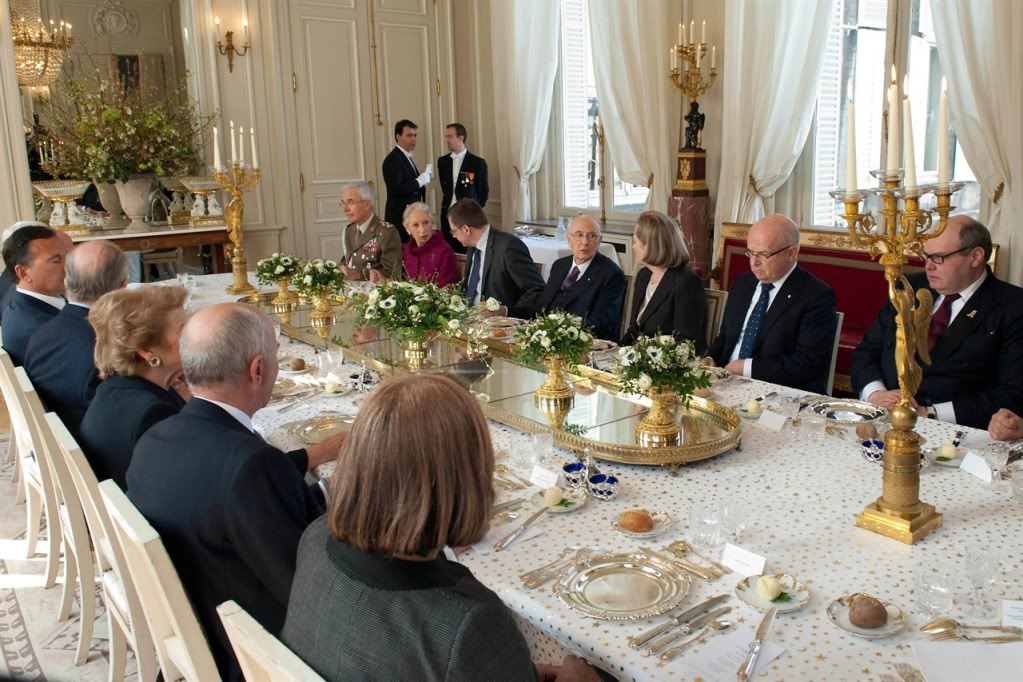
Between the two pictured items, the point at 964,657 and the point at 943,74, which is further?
the point at 943,74

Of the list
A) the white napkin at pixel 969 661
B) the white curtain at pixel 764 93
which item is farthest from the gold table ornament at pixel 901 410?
the white curtain at pixel 764 93

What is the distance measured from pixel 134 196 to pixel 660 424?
251 inches

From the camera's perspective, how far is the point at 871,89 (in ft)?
19.3

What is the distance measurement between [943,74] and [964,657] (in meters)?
4.51

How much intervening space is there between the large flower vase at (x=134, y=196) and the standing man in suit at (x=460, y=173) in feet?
8.58

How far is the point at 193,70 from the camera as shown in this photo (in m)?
8.04

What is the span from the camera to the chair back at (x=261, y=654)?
3.80 feet

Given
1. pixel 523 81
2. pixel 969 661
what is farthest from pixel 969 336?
pixel 523 81

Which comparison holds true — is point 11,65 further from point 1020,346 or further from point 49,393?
point 1020,346

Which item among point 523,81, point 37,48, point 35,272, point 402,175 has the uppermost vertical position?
point 37,48

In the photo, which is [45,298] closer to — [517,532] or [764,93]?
[517,532]

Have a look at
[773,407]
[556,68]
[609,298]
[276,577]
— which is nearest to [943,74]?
[609,298]

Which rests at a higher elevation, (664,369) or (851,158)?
(851,158)

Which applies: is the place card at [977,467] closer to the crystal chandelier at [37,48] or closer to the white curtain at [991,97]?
the white curtain at [991,97]
